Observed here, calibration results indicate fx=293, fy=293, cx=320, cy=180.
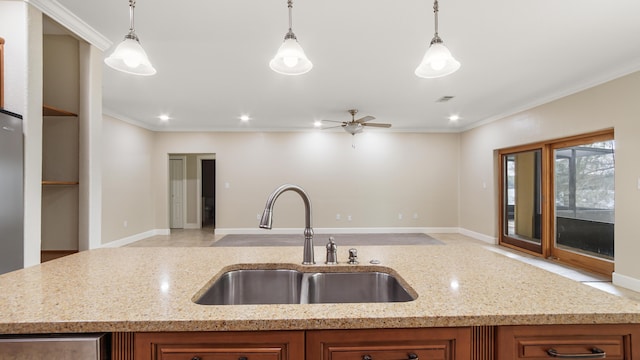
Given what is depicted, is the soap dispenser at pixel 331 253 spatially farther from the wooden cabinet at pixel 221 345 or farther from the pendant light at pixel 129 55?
the pendant light at pixel 129 55

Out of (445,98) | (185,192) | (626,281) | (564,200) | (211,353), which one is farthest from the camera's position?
(185,192)

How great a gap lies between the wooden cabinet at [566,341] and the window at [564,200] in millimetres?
3900

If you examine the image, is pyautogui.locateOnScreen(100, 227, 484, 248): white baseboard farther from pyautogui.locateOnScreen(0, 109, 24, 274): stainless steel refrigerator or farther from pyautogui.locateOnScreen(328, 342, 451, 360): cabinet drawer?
pyautogui.locateOnScreen(328, 342, 451, 360): cabinet drawer

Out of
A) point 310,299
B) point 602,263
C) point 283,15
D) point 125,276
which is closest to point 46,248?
point 125,276

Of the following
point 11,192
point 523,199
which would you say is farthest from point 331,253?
point 523,199

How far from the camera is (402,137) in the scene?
7.11 m

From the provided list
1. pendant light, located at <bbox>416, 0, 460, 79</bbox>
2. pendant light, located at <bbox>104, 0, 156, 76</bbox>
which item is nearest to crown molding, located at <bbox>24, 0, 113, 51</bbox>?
pendant light, located at <bbox>104, 0, 156, 76</bbox>

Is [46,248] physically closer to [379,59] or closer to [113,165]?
[379,59]

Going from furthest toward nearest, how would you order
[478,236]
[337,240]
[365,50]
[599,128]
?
[478,236]
[337,240]
[599,128]
[365,50]

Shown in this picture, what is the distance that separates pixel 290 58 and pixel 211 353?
1.29 metres

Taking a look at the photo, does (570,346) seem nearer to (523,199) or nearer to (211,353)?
(211,353)

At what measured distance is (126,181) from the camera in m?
5.86

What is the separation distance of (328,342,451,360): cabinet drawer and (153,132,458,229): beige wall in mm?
6048

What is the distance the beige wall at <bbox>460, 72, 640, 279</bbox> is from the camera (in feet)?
10.8
